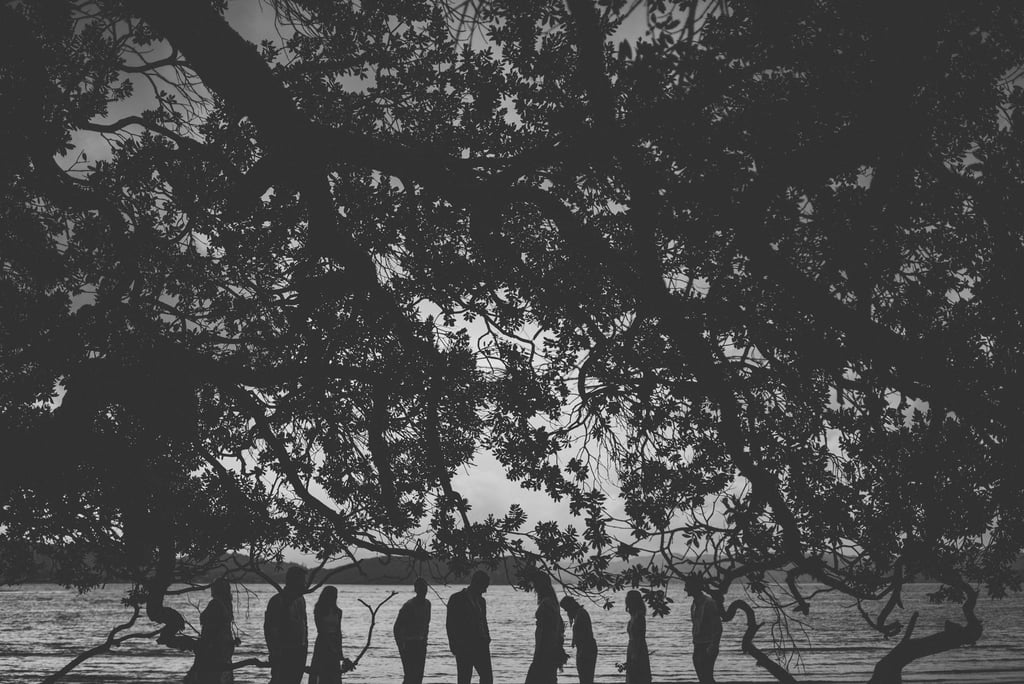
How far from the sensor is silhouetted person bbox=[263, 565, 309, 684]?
33.1 ft

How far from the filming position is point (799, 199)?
6.56 m

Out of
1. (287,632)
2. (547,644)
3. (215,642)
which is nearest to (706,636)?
(547,644)

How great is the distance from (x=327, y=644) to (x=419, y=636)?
140 centimetres

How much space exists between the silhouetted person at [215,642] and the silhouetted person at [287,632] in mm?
503

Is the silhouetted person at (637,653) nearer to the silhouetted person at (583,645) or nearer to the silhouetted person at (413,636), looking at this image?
the silhouetted person at (583,645)

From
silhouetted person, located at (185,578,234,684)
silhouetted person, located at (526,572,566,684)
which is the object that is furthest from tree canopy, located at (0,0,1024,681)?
silhouetted person, located at (526,572,566,684)

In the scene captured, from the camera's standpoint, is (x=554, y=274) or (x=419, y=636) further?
(x=419, y=636)

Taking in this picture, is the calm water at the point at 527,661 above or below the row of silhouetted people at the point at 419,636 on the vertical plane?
below

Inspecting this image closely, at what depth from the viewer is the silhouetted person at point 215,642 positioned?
962 centimetres

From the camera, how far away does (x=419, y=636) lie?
38.5 ft

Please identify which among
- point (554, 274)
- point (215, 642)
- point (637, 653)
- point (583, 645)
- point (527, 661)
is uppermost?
point (554, 274)

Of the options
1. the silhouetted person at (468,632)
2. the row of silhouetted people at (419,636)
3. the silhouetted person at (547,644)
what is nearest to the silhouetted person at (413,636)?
the row of silhouetted people at (419,636)

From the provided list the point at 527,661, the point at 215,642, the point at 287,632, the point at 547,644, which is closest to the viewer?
the point at 215,642

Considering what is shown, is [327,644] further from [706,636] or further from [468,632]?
[706,636]
